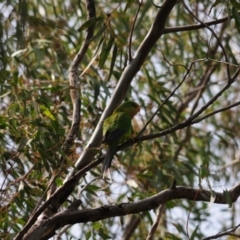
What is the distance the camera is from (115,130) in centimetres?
354

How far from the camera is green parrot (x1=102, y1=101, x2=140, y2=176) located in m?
3.38

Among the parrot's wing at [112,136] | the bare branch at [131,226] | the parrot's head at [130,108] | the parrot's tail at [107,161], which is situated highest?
the bare branch at [131,226]

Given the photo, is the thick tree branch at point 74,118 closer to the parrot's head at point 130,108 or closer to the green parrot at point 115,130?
the green parrot at point 115,130

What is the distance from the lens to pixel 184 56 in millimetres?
6188

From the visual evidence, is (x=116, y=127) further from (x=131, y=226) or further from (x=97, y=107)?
(x=131, y=226)

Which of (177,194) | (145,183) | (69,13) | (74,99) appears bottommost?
(177,194)

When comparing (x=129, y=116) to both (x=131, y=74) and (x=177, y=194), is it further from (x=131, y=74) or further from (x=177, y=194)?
(x=177, y=194)

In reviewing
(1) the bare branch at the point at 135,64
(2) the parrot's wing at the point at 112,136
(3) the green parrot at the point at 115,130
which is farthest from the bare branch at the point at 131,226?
(1) the bare branch at the point at 135,64

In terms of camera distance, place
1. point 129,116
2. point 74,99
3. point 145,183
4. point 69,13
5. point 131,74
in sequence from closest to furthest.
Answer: point 131,74 → point 74,99 → point 129,116 → point 145,183 → point 69,13

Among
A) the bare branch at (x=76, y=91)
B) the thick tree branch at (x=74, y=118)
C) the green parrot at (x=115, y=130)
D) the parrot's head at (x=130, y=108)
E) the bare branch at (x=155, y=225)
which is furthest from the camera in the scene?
the parrot's head at (x=130, y=108)

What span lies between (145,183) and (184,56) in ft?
4.98

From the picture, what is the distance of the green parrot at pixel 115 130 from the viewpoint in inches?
133

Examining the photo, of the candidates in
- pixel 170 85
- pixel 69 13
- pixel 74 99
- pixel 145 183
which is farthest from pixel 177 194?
pixel 170 85

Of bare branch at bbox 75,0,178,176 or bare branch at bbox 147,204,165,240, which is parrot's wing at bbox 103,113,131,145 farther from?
bare branch at bbox 147,204,165,240
